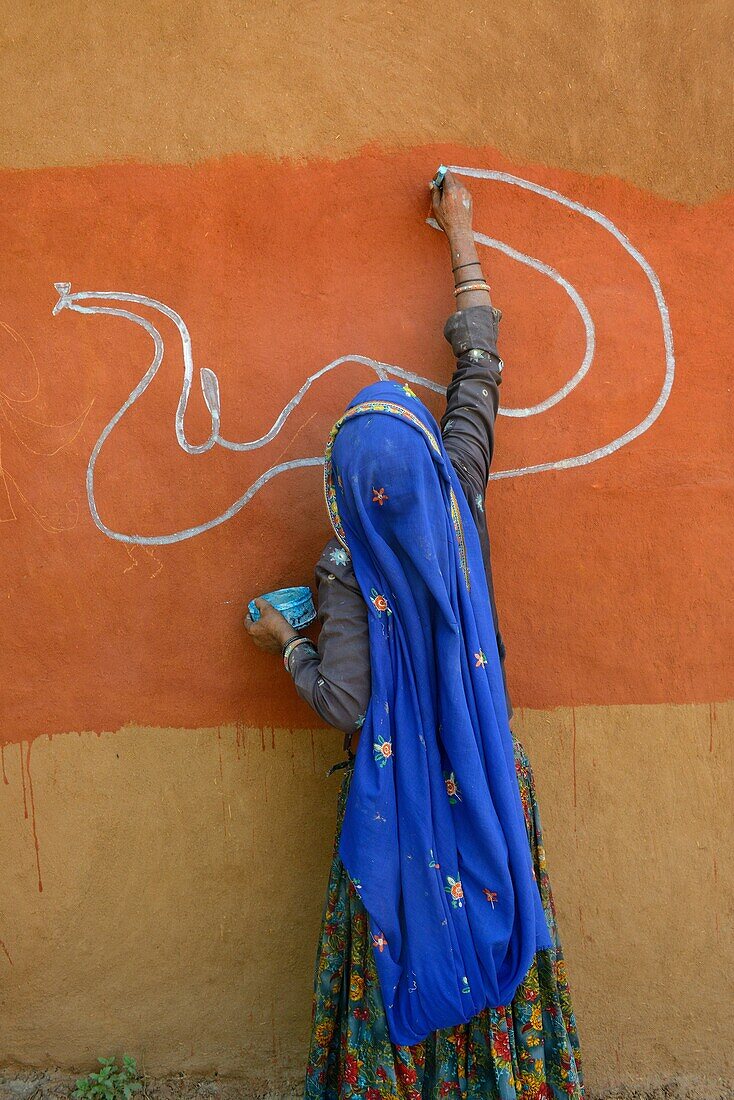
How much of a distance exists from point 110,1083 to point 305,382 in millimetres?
2009

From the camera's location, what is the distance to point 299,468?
2186 millimetres

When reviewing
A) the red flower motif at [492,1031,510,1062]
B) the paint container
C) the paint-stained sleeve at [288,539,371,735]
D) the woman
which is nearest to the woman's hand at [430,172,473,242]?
the paint container

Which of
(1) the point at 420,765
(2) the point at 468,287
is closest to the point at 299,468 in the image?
(2) the point at 468,287

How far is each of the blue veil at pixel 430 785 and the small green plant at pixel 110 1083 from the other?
103 centimetres

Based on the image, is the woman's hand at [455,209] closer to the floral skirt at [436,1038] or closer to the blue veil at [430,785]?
the blue veil at [430,785]

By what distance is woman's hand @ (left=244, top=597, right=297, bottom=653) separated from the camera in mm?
1966

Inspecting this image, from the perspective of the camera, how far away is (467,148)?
211 cm

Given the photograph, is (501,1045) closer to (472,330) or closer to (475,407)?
(475,407)

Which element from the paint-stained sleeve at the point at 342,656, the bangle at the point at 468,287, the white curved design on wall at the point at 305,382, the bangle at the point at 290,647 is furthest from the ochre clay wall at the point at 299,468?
the paint-stained sleeve at the point at 342,656

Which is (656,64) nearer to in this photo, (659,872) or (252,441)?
(252,441)

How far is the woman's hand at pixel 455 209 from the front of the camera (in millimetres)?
2057

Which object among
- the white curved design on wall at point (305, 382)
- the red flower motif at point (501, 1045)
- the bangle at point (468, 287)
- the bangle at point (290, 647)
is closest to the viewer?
the red flower motif at point (501, 1045)

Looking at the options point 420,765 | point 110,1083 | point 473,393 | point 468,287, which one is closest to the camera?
point 420,765

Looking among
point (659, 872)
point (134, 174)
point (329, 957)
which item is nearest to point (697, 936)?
point (659, 872)
